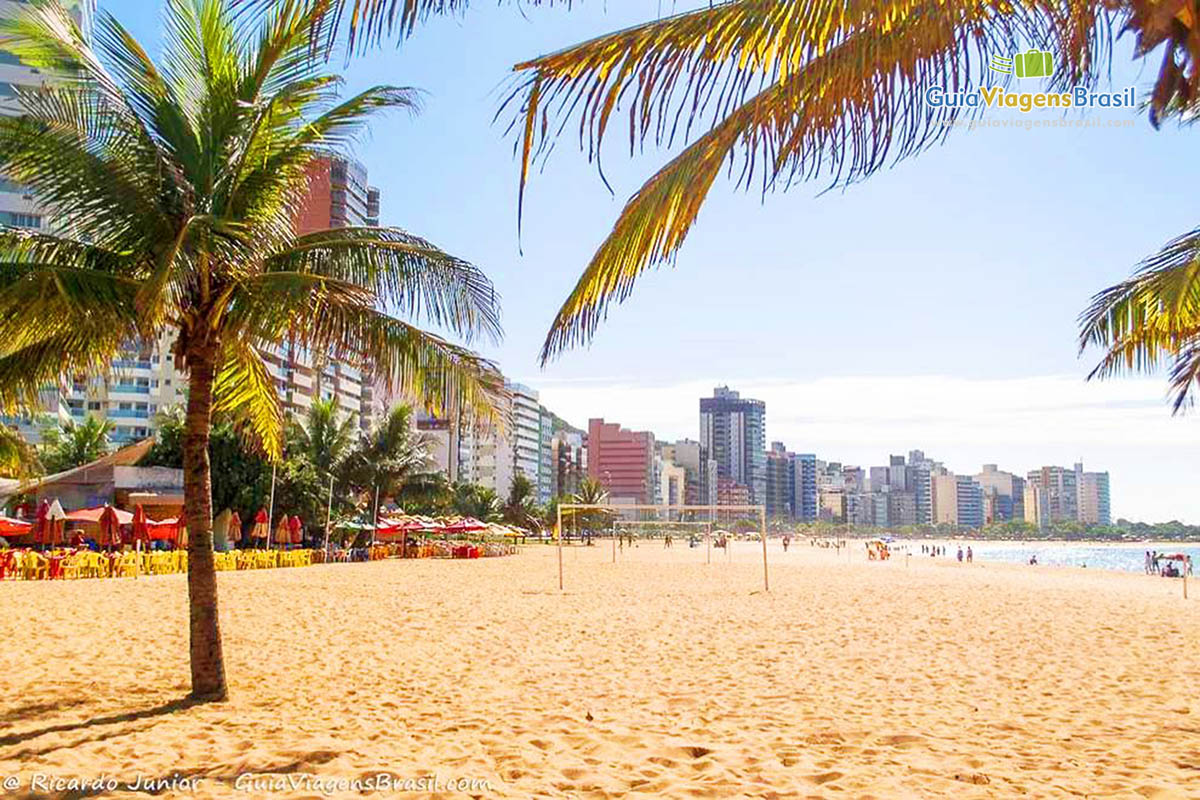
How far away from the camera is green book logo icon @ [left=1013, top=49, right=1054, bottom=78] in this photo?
8.70 feet

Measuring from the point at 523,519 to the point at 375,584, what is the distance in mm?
58455

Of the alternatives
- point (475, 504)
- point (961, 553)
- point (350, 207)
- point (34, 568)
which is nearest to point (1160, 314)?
point (34, 568)

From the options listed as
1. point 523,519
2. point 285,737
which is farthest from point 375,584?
point 523,519

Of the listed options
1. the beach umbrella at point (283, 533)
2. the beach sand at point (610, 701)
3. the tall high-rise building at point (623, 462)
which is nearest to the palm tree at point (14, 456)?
the beach sand at point (610, 701)

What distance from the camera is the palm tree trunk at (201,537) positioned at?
7.18 m

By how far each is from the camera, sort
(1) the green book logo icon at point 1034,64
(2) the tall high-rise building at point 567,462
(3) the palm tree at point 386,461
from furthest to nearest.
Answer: (2) the tall high-rise building at point 567,462, (3) the palm tree at point 386,461, (1) the green book logo icon at point 1034,64

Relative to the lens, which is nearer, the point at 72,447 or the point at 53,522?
the point at 53,522

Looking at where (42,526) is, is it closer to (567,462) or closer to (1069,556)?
(567,462)

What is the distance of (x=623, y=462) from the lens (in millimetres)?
172500

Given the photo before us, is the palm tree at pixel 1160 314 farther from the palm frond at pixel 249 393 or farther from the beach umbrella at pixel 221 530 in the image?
the beach umbrella at pixel 221 530

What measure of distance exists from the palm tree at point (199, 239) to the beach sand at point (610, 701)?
4.81ft

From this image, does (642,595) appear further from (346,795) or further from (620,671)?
(346,795)

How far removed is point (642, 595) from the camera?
65.4 ft

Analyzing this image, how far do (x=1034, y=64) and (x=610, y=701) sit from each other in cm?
655
